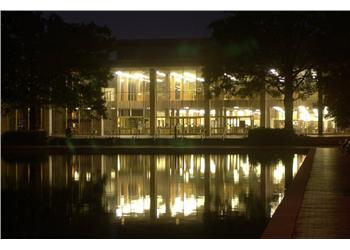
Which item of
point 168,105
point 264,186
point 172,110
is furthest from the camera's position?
point 172,110

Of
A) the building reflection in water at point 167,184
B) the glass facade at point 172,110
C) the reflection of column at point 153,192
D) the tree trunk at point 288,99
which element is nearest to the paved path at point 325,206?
the building reflection in water at point 167,184

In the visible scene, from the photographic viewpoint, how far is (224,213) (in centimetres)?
1181

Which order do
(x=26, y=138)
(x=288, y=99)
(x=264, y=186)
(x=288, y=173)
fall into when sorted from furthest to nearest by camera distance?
(x=288, y=99), (x=26, y=138), (x=288, y=173), (x=264, y=186)

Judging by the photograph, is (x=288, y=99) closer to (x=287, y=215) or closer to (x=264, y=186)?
(x=264, y=186)

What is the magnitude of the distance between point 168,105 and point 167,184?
3930 centimetres

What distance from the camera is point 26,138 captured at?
3794 centimetres

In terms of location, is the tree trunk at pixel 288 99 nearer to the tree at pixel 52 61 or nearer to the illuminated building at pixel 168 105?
the tree at pixel 52 61

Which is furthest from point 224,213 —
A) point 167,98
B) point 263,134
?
point 167,98

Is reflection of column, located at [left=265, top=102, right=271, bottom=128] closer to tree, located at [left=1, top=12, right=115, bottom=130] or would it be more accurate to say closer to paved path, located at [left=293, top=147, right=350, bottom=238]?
tree, located at [left=1, top=12, right=115, bottom=130]

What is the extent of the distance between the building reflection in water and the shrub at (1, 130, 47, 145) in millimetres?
12199

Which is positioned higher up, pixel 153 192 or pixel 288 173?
pixel 288 173

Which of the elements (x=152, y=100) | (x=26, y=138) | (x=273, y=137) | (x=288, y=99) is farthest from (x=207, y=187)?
(x=152, y=100)

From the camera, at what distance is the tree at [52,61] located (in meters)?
39.0

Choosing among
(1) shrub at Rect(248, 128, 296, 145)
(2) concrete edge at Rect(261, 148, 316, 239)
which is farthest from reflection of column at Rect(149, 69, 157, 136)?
(2) concrete edge at Rect(261, 148, 316, 239)
